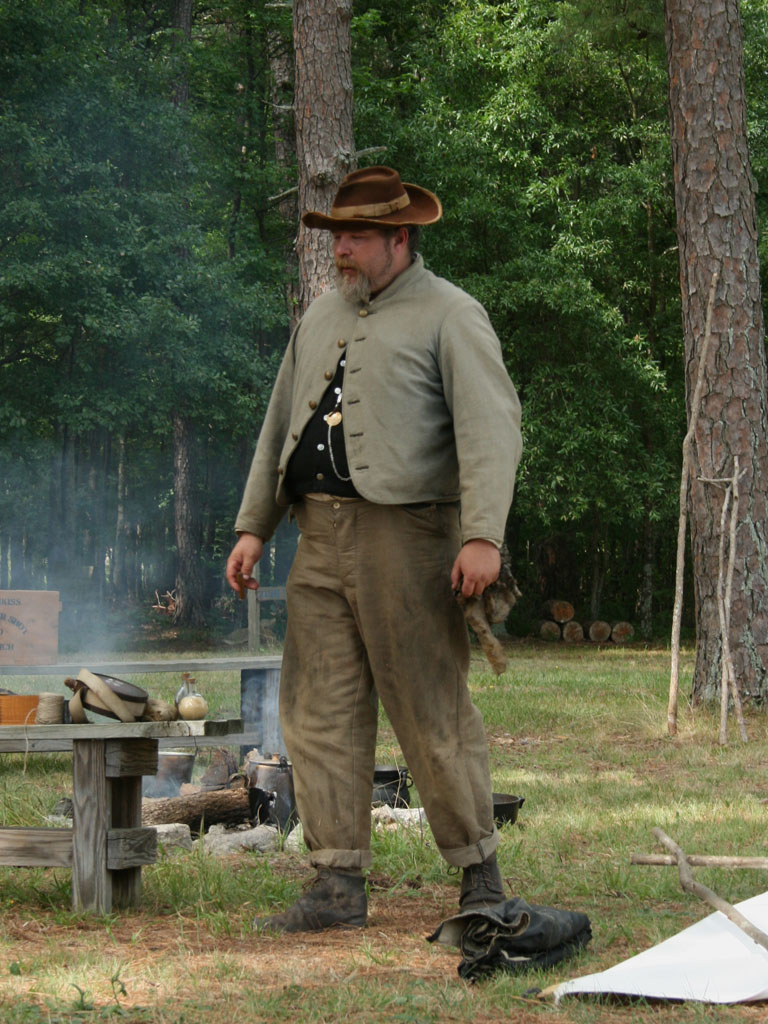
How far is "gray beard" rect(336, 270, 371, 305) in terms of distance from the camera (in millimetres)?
3742

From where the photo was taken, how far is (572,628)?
20.6m

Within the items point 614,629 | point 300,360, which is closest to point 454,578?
point 300,360

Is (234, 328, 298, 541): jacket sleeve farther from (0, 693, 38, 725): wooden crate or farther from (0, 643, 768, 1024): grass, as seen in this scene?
(0, 643, 768, 1024): grass

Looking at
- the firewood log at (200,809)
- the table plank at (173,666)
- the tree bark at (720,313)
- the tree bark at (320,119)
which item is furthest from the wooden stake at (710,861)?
the tree bark at (320,119)

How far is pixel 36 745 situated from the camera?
447 cm

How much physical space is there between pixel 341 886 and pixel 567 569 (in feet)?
64.5

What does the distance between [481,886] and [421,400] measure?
55.1 inches

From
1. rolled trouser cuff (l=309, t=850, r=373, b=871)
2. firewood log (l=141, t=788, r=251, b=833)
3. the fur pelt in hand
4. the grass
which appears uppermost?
the fur pelt in hand

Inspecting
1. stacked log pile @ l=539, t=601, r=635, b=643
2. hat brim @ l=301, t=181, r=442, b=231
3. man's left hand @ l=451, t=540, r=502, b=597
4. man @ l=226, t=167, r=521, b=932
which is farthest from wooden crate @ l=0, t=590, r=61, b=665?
stacked log pile @ l=539, t=601, r=635, b=643

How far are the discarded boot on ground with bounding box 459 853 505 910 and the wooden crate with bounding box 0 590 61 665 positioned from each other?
5896mm

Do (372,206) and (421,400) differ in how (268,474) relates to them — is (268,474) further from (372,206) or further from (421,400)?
(372,206)

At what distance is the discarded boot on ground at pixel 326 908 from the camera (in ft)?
11.8

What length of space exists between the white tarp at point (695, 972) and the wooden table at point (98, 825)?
146 centimetres

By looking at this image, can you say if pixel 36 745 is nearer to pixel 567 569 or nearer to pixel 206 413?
pixel 206 413
